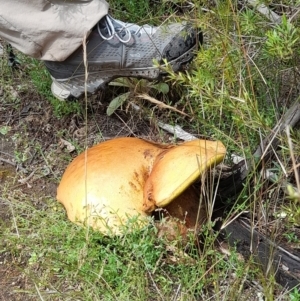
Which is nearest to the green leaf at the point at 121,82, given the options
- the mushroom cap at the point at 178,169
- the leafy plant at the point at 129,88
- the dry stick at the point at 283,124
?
the leafy plant at the point at 129,88

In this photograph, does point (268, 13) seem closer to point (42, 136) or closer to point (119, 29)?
point (119, 29)

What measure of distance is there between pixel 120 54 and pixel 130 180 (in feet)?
2.48

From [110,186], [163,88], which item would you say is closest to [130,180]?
[110,186]

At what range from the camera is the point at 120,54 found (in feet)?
8.74

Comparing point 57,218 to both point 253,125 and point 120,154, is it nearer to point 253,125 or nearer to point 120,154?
point 120,154

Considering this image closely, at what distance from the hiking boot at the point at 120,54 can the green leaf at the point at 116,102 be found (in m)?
0.16

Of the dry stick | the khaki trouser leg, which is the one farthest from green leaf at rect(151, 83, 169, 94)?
the dry stick

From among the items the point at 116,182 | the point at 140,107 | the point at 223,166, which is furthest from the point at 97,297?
the point at 140,107

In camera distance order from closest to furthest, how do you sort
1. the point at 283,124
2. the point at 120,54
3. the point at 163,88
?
the point at 283,124
the point at 120,54
the point at 163,88

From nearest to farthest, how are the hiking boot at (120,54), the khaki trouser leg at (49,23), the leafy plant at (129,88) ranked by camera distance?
the khaki trouser leg at (49,23)
the hiking boot at (120,54)
the leafy plant at (129,88)

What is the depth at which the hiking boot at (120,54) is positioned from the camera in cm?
259

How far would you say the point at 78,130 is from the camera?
9.63 ft

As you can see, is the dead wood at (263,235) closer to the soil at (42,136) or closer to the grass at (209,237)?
the grass at (209,237)

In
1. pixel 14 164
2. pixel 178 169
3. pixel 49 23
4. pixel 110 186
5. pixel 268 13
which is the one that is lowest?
pixel 14 164
